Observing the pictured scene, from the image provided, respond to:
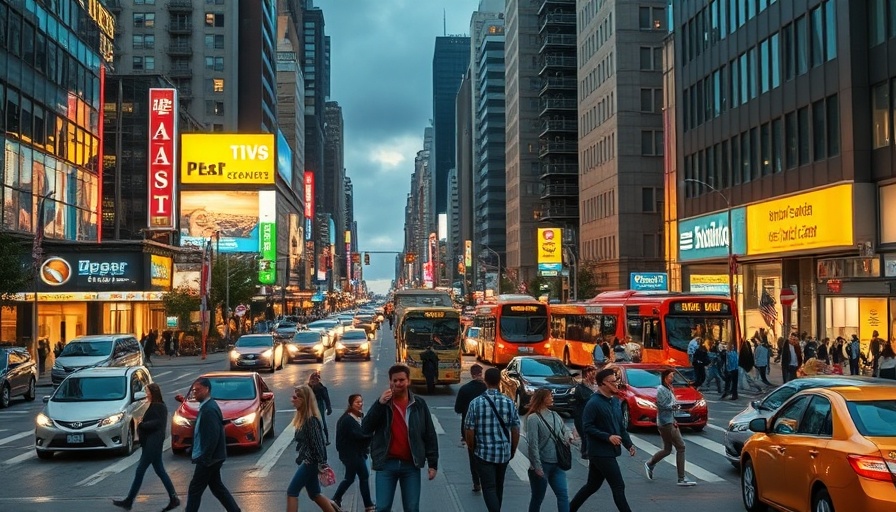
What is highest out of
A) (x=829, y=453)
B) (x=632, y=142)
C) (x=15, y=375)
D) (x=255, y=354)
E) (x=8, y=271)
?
(x=632, y=142)

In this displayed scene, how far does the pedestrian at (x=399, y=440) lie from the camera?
9.09m

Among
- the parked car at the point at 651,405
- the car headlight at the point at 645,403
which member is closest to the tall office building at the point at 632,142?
the parked car at the point at 651,405

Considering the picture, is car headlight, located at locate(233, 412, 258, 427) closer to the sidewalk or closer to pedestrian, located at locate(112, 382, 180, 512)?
pedestrian, located at locate(112, 382, 180, 512)

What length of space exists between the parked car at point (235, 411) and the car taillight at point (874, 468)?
11874 mm

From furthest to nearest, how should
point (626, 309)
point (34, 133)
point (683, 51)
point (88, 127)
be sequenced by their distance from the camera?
1. point (88, 127)
2. point (683, 51)
3. point (34, 133)
4. point (626, 309)

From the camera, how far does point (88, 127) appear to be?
206 ft

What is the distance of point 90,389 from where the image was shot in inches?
726

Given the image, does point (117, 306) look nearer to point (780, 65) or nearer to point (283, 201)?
point (780, 65)

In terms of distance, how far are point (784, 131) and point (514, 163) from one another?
8816cm

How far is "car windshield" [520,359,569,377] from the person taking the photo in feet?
79.2

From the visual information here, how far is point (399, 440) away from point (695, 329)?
25366 millimetres

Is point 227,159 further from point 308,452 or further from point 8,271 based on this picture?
point 308,452

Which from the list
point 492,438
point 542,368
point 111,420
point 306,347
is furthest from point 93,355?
point 492,438

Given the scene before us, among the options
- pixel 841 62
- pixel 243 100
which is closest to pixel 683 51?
pixel 841 62
